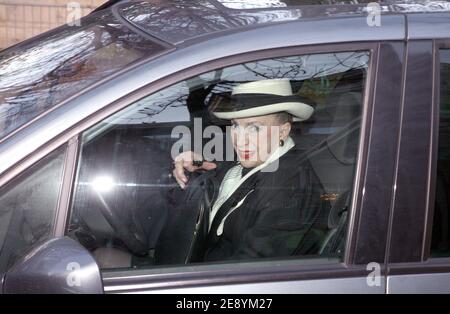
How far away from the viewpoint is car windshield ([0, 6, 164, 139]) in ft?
7.13

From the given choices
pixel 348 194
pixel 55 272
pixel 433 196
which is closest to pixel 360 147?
pixel 348 194

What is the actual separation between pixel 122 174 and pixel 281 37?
0.60 meters

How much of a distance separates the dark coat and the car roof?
432 millimetres

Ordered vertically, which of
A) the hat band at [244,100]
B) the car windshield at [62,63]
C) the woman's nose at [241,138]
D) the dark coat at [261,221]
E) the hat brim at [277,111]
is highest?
the car windshield at [62,63]

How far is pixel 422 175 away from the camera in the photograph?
86.2 inches

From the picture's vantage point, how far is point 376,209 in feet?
7.13

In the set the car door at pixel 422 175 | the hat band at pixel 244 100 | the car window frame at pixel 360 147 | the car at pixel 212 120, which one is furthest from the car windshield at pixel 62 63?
the car door at pixel 422 175

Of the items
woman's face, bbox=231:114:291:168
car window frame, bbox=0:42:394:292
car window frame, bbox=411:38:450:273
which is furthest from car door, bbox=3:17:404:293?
woman's face, bbox=231:114:291:168

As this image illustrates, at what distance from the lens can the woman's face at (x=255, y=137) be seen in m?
2.47

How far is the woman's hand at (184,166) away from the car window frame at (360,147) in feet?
1.06

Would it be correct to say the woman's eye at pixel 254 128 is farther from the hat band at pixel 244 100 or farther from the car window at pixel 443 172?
the car window at pixel 443 172

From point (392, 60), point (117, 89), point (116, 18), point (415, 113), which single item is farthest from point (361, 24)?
point (116, 18)

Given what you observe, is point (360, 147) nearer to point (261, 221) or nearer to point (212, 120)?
point (261, 221)
